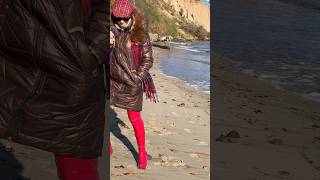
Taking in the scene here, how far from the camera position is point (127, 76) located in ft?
14.0

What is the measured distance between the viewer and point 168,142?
5438 mm

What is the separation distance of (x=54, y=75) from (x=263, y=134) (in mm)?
4472

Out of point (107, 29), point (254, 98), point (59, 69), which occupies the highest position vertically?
point (107, 29)

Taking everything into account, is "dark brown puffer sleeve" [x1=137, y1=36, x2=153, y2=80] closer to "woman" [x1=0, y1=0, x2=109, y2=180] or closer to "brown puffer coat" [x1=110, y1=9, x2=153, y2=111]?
"brown puffer coat" [x1=110, y1=9, x2=153, y2=111]

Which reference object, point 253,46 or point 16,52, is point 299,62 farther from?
point 16,52

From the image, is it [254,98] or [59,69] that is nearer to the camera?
[59,69]

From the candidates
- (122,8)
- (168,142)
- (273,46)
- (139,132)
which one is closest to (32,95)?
(122,8)

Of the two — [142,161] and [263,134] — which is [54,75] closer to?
[142,161]

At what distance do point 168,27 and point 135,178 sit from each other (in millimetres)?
36701

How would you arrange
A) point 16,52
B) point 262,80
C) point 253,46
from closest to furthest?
1. point 16,52
2. point 262,80
3. point 253,46

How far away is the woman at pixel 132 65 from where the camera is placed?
411 centimetres

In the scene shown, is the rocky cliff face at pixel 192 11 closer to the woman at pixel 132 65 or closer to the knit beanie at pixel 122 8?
the woman at pixel 132 65

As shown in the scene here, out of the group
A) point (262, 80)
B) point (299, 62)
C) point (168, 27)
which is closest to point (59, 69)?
point (262, 80)

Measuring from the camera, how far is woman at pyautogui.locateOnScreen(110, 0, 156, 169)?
4.11 meters
